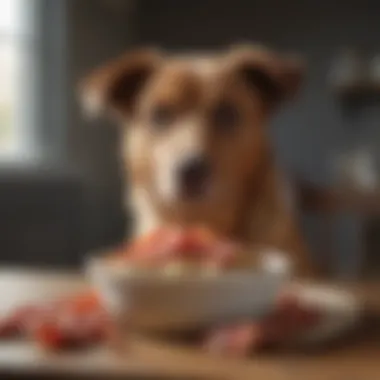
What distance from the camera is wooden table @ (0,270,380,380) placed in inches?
28.4

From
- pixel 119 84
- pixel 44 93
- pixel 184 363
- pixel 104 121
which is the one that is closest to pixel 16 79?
pixel 44 93

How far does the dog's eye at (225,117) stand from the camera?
181 cm

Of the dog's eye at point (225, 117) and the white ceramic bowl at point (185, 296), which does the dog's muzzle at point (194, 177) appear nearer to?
the dog's eye at point (225, 117)

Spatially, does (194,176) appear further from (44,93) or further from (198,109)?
(44,93)

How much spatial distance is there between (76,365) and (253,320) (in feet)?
0.62

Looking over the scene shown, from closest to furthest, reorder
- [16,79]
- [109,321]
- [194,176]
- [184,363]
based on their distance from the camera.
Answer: [184,363] → [109,321] → [194,176] → [16,79]

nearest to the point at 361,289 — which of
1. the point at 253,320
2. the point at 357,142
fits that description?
the point at 253,320

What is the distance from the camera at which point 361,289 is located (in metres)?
1.20

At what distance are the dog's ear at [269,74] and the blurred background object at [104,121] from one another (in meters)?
0.96

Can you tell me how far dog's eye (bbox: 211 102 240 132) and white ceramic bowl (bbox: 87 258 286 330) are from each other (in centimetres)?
96

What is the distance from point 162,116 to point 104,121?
3.23 ft

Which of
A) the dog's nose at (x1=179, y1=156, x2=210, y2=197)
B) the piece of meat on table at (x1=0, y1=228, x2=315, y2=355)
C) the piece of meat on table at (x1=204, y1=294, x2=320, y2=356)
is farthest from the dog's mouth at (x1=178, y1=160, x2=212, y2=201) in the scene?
the piece of meat on table at (x1=204, y1=294, x2=320, y2=356)

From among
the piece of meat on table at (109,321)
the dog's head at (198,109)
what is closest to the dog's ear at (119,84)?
the dog's head at (198,109)

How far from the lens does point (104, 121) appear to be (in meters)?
2.79
